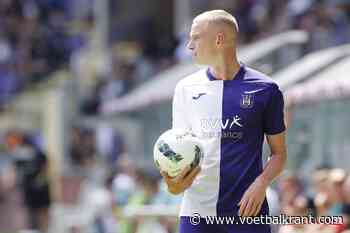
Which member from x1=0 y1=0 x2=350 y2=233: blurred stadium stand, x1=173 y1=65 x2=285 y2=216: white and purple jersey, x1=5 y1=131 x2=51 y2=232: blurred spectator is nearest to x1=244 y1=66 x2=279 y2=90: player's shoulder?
x1=173 y1=65 x2=285 y2=216: white and purple jersey

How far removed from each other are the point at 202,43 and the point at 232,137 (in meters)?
0.53

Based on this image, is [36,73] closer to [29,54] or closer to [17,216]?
[29,54]

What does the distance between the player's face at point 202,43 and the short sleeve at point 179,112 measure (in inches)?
8.6

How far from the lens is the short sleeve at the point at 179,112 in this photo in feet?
25.4

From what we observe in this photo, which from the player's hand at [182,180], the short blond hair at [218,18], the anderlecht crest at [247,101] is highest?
the short blond hair at [218,18]

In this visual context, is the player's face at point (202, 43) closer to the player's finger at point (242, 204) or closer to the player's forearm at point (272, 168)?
the player's forearm at point (272, 168)

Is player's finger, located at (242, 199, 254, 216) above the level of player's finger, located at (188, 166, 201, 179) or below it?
below

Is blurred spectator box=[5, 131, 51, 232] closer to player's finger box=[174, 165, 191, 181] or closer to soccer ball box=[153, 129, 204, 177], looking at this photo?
soccer ball box=[153, 129, 204, 177]

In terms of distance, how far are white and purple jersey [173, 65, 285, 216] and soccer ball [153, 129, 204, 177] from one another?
2.8 inches

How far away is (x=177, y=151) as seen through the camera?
7.55 meters

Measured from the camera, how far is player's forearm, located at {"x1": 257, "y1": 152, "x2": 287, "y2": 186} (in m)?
7.47

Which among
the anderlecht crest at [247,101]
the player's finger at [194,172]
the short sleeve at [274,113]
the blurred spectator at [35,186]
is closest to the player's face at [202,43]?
the anderlecht crest at [247,101]

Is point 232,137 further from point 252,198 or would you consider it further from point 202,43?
point 202,43

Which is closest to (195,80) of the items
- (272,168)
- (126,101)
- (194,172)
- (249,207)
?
(194,172)
